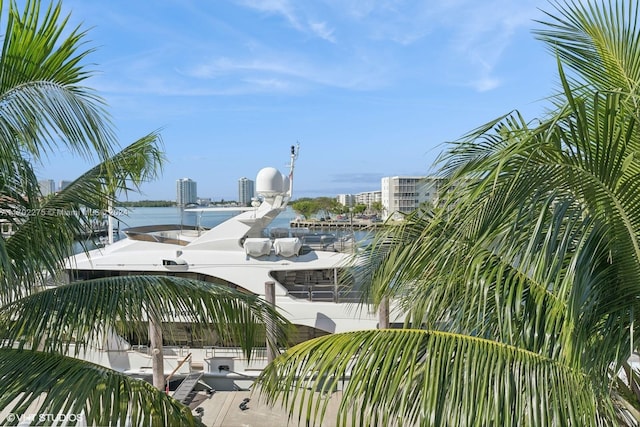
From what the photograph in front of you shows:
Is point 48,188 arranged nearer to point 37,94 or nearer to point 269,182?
point 37,94

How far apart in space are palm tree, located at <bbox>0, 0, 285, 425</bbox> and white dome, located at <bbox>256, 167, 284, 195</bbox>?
1005 centimetres

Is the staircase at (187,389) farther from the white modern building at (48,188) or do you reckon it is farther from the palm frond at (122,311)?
the palm frond at (122,311)

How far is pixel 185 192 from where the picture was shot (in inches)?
711

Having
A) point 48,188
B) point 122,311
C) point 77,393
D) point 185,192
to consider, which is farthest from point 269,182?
point 77,393

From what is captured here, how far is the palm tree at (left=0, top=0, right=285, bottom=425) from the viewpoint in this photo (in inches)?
83.7

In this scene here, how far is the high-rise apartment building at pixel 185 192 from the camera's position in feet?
55.6

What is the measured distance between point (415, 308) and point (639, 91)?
5.83 feet

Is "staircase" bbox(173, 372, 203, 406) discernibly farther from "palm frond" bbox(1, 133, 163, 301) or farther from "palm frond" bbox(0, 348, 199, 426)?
"palm frond" bbox(0, 348, 199, 426)

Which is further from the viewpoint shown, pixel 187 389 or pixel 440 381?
pixel 187 389

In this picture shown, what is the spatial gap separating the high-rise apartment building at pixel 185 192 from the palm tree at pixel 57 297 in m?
14.2

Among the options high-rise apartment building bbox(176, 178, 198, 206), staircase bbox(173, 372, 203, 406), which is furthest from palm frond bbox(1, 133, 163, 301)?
high-rise apartment building bbox(176, 178, 198, 206)

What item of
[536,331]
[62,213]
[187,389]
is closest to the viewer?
[536,331]

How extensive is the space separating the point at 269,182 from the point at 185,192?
6.36m

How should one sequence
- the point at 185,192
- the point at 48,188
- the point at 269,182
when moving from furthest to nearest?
the point at 185,192, the point at 269,182, the point at 48,188
